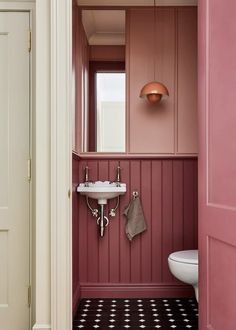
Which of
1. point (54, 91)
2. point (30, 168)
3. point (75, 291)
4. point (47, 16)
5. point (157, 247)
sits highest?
point (47, 16)

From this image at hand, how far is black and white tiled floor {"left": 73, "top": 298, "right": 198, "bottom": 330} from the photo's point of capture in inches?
97.0

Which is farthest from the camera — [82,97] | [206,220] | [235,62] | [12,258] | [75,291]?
[82,97]

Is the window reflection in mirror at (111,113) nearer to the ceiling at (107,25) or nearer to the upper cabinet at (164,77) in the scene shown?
the upper cabinet at (164,77)

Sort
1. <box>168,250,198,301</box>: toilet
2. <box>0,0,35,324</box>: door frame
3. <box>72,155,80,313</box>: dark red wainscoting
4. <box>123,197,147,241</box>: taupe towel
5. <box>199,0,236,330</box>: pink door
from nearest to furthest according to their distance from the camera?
<box>199,0,236,330</box>: pink door, <box>0,0,35,324</box>: door frame, <box>168,250,198,301</box>: toilet, <box>72,155,80,313</box>: dark red wainscoting, <box>123,197,147,241</box>: taupe towel

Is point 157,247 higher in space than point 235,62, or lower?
lower

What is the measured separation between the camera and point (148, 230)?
10.3 ft

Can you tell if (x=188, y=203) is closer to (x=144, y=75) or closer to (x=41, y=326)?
(x=144, y=75)

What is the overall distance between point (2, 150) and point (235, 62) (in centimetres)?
133

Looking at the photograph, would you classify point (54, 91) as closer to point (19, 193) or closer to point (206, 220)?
point (19, 193)

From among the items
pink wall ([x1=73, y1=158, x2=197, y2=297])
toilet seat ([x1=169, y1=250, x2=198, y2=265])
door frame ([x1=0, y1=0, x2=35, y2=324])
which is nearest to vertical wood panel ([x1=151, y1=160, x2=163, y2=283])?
pink wall ([x1=73, y1=158, x2=197, y2=297])

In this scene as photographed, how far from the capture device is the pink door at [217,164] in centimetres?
158

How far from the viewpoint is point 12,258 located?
6.77ft

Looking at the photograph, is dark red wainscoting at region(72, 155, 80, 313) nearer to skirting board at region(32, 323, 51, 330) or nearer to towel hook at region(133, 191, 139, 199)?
towel hook at region(133, 191, 139, 199)

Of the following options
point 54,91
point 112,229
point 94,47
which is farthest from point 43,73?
point 112,229
